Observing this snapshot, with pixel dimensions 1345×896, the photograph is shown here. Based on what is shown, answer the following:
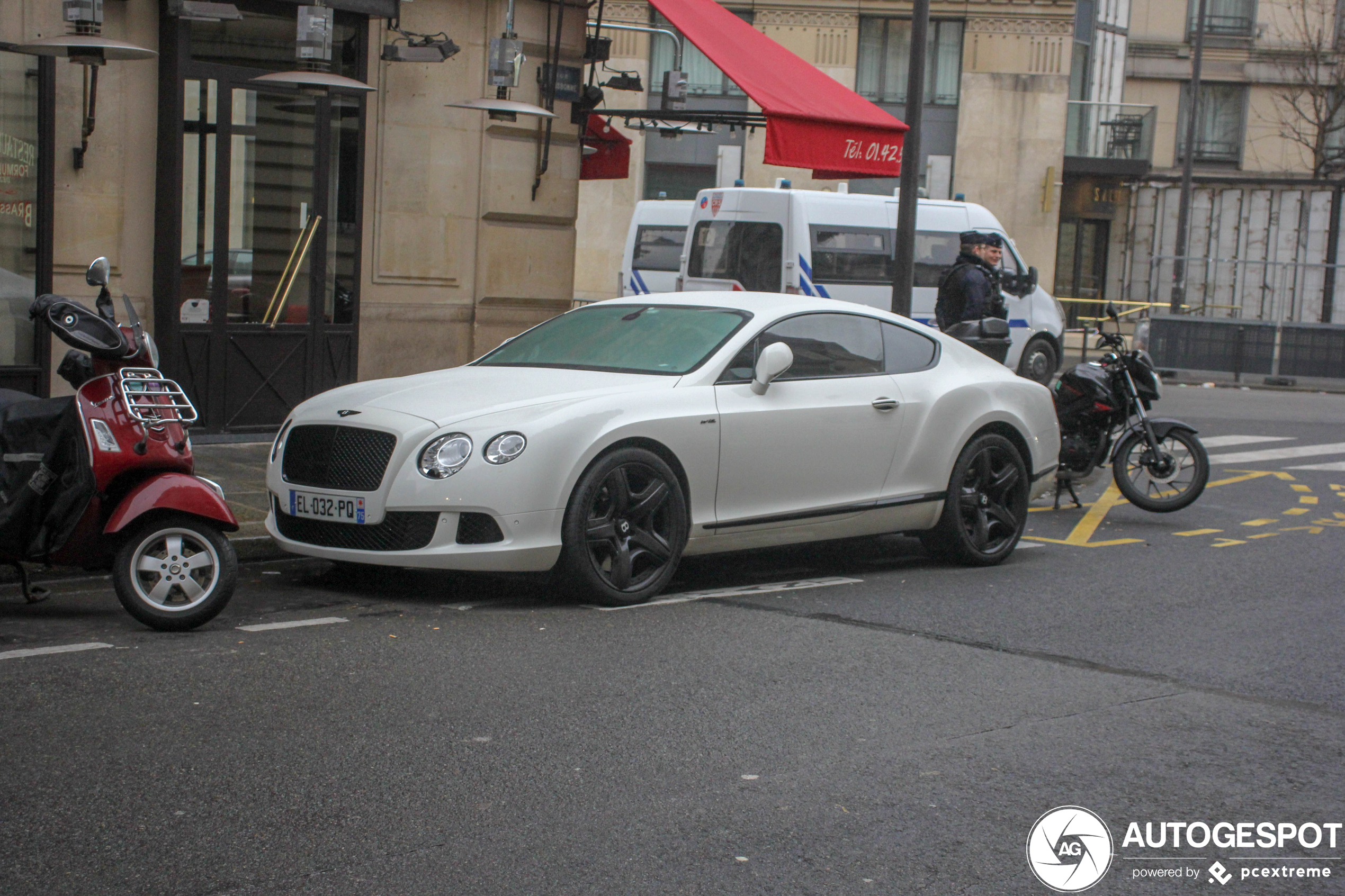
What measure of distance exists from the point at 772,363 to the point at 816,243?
11.6m

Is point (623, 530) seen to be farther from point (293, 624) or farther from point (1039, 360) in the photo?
point (1039, 360)

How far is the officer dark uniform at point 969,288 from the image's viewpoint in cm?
1184

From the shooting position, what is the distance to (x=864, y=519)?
26.9 feet

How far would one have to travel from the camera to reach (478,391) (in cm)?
729

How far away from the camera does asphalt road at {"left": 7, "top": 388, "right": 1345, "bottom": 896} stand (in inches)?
156

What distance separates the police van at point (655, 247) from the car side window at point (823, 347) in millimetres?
14385

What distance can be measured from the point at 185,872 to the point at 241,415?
343 inches

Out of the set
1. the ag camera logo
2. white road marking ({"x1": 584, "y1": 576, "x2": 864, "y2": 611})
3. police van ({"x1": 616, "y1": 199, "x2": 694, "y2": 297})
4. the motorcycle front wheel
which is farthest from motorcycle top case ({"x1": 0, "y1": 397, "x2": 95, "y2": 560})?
police van ({"x1": 616, "y1": 199, "x2": 694, "y2": 297})

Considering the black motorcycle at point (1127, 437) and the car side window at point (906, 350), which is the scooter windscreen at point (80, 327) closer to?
the car side window at point (906, 350)

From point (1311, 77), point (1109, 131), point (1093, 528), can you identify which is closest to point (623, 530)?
point (1093, 528)

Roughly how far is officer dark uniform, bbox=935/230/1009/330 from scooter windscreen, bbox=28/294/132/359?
22.9 feet

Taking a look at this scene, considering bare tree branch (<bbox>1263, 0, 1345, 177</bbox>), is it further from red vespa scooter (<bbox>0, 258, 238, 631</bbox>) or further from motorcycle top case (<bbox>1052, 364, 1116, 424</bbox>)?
red vespa scooter (<bbox>0, 258, 238, 631</bbox>)

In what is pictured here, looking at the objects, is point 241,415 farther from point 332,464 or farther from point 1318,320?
point 1318,320

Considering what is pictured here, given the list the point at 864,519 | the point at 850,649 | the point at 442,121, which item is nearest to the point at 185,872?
the point at 850,649
